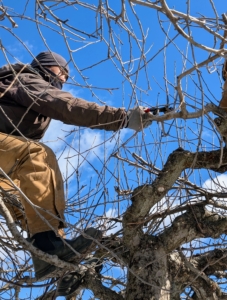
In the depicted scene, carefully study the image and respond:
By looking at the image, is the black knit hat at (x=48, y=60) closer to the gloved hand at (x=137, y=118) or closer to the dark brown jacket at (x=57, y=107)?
the dark brown jacket at (x=57, y=107)

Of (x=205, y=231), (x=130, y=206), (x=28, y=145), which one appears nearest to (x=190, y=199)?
(x=205, y=231)

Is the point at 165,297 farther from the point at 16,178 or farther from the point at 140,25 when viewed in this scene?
the point at 140,25

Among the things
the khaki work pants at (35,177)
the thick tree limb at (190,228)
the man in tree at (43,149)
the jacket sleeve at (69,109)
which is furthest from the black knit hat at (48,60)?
the thick tree limb at (190,228)

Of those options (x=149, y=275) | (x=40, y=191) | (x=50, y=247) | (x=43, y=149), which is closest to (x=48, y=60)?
(x=43, y=149)

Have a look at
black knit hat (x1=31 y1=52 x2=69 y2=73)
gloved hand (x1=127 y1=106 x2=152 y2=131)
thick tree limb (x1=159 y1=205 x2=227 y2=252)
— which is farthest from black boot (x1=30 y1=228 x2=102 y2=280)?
black knit hat (x1=31 y1=52 x2=69 y2=73)

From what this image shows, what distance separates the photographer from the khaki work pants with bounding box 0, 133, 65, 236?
2906 mm

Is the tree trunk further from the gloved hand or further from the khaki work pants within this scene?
the gloved hand

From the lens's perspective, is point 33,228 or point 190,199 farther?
point 190,199

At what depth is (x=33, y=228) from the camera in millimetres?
2904

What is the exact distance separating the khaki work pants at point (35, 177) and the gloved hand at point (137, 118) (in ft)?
1.90

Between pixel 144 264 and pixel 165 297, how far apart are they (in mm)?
265

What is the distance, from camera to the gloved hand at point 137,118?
9.93 ft

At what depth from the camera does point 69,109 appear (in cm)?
309

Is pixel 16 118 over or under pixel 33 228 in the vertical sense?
over
